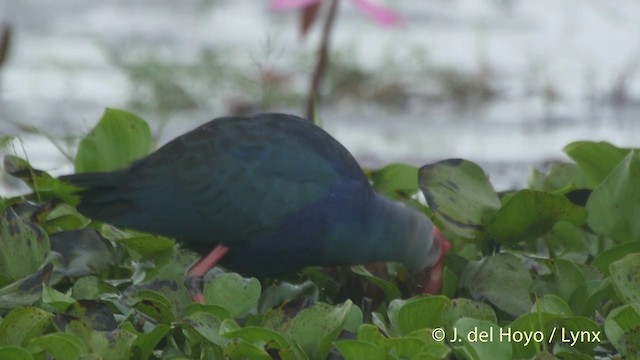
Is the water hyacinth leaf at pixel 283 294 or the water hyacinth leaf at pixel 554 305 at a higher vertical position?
the water hyacinth leaf at pixel 554 305

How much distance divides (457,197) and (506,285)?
251mm

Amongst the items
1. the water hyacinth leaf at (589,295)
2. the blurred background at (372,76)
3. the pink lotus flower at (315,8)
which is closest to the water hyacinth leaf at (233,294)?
the water hyacinth leaf at (589,295)

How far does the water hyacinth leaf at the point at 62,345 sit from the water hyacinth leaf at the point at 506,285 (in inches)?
31.7

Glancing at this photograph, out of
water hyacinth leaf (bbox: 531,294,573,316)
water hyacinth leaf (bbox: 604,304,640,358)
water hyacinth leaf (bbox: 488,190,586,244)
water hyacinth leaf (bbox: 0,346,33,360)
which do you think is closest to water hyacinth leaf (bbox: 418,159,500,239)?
water hyacinth leaf (bbox: 488,190,586,244)

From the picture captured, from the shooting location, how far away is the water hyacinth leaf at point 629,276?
2797 millimetres

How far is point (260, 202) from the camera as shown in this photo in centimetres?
332

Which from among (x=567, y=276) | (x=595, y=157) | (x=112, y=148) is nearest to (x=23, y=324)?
(x=112, y=148)

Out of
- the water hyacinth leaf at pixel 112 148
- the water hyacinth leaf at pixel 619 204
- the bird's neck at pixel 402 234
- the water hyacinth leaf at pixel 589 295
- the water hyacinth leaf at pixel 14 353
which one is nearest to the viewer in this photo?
the water hyacinth leaf at pixel 14 353

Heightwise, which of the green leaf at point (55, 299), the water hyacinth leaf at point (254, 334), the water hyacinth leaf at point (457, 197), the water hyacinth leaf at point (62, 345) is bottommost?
the green leaf at point (55, 299)

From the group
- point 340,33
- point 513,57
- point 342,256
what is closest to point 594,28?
point 513,57

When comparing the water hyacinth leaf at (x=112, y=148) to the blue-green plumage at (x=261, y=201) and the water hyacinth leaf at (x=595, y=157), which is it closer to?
the blue-green plumage at (x=261, y=201)

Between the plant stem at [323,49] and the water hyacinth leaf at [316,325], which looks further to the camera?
the plant stem at [323,49]

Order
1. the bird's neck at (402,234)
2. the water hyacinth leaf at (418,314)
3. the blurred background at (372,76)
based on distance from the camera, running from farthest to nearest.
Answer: the blurred background at (372,76), the bird's neck at (402,234), the water hyacinth leaf at (418,314)

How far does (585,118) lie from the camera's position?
654 cm
